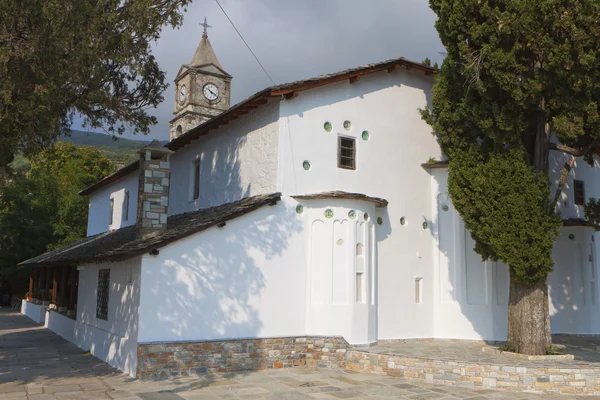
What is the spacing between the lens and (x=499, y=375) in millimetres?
9227

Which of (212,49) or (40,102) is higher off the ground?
(212,49)

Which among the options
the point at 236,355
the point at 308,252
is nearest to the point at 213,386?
the point at 236,355

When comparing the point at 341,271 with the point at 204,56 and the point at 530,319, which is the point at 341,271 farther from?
the point at 204,56

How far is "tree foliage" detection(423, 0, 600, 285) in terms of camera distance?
9031 millimetres

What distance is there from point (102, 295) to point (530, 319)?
9.79 meters

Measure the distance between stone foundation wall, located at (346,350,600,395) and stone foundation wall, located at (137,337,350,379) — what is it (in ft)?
4.84

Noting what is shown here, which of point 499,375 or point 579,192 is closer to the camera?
point 499,375

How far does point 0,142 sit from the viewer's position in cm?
897

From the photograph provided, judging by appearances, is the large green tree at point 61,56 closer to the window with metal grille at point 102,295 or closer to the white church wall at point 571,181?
the window with metal grille at point 102,295

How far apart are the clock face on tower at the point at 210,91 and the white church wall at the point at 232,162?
1366cm

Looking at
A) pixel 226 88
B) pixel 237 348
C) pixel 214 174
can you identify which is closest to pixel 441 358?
pixel 237 348

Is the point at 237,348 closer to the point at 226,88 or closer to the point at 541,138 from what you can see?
the point at 541,138

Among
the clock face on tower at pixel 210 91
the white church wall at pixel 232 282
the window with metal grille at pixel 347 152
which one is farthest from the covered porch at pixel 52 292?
the clock face on tower at pixel 210 91

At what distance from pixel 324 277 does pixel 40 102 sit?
6587 mm
